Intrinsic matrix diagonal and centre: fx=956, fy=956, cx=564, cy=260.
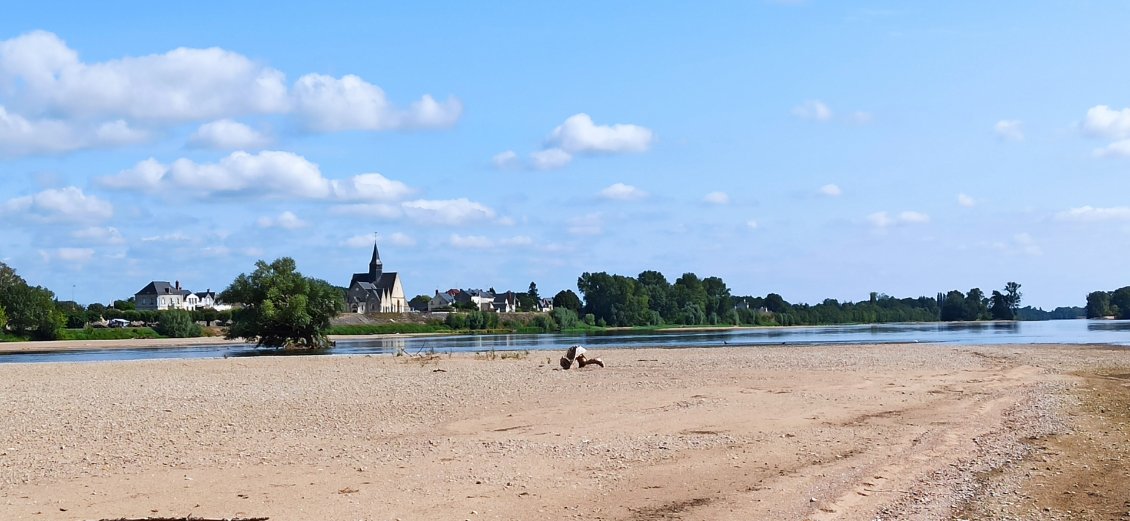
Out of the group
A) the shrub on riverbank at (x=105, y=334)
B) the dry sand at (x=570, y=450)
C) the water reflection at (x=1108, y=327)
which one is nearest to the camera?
the dry sand at (x=570, y=450)

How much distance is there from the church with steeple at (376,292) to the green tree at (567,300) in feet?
89.0

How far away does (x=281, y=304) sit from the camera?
60.4m

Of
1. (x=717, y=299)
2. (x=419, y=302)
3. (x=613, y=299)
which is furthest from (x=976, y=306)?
(x=419, y=302)

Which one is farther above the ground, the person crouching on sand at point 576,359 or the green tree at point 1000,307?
the green tree at point 1000,307

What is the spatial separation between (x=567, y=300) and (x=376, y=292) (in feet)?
106

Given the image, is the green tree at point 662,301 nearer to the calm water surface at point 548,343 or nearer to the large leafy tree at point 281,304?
the calm water surface at point 548,343

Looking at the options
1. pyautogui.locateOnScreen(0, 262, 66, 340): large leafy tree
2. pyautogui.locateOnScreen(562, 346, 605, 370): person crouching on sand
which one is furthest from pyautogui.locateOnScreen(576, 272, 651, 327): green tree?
pyautogui.locateOnScreen(562, 346, 605, 370): person crouching on sand

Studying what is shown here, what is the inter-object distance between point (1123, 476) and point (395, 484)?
908cm

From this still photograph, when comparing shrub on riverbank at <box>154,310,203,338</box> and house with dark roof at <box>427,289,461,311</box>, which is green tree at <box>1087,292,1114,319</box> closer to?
house with dark roof at <box>427,289,461,311</box>

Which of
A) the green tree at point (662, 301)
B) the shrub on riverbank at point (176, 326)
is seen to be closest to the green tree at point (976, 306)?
the green tree at point (662, 301)

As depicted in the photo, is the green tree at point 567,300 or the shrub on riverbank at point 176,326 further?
the green tree at point 567,300

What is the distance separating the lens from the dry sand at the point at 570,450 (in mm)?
10312

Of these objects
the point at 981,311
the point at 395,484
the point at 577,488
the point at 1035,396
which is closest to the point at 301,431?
the point at 395,484

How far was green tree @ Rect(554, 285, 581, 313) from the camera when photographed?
534 feet
